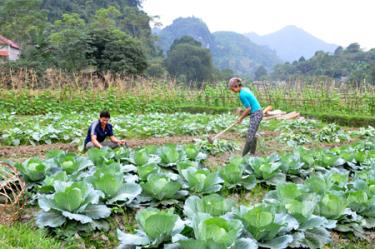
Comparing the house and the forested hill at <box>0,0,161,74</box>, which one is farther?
the house

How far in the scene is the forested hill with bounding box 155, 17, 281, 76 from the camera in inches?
2739

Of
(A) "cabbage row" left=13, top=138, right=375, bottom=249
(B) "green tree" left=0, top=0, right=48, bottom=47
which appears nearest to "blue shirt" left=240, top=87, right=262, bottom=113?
(A) "cabbage row" left=13, top=138, right=375, bottom=249

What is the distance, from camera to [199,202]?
253 cm

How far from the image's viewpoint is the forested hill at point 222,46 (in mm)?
69562

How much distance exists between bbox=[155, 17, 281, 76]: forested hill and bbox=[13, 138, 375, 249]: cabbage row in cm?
6366

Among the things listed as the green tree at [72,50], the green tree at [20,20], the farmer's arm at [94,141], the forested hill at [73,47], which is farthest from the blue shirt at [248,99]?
the green tree at [20,20]

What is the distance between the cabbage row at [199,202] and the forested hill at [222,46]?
6366 cm

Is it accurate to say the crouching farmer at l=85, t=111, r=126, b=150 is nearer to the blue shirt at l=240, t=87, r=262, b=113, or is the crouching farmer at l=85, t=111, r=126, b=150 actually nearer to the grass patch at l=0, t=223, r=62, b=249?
the blue shirt at l=240, t=87, r=262, b=113

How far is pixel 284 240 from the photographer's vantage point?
230cm

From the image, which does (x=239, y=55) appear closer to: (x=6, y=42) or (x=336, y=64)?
(x=336, y=64)

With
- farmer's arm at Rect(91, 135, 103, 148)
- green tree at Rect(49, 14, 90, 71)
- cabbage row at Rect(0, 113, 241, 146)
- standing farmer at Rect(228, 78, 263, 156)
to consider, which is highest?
green tree at Rect(49, 14, 90, 71)

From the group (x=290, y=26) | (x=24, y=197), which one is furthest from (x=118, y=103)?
(x=290, y=26)

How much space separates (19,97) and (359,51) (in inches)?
1287

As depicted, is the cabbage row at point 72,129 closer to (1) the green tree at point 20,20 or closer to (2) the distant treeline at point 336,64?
(2) the distant treeline at point 336,64
